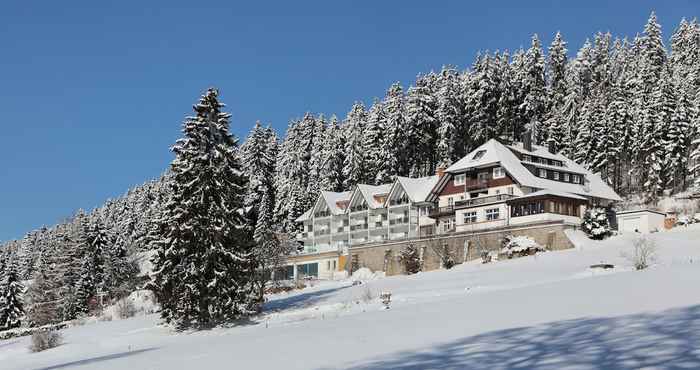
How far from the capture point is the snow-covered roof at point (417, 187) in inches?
2825

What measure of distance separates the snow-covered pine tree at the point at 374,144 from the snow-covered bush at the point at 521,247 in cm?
3357

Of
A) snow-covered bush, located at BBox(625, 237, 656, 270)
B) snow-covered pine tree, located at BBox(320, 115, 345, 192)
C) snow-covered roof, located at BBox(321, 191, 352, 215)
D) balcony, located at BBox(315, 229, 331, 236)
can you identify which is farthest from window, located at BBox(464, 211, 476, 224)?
snow-covered pine tree, located at BBox(320, 115, 345, 192)

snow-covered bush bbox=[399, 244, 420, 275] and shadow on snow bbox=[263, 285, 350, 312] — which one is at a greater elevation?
snow-covered bush bbox=[399, 244, 420, 275]

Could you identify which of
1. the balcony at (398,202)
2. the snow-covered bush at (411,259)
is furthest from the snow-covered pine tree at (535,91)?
the snow-covered bush at (411,259)

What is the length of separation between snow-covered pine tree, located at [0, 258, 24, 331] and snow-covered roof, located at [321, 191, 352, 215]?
33.0 meters

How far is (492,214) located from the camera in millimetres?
59188

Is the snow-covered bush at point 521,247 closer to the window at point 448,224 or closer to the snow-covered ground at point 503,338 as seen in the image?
the window at point 448,224

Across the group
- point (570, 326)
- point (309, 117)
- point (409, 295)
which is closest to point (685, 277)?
point (570, 326)

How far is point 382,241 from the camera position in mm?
64438

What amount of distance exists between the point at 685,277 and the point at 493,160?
42415 mm

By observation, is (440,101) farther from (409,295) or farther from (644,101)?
(409,295)

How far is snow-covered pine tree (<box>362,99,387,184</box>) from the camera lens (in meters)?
86.7

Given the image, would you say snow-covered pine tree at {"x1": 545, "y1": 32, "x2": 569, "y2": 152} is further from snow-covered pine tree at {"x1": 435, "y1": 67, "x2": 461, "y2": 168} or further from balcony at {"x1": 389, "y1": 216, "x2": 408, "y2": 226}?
balcony at {"x1": 389, "y1": 216, "x2": 408, "y2": 226}

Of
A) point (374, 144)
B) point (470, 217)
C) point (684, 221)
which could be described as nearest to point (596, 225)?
point (684, 221)
